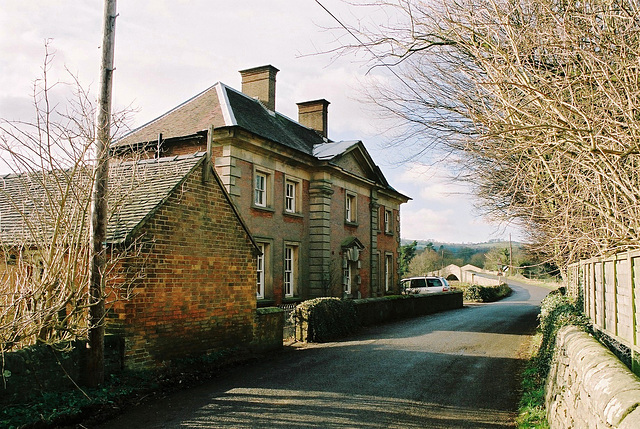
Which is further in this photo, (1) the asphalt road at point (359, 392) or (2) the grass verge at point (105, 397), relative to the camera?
(1) the asphalt road at point (359, 392)

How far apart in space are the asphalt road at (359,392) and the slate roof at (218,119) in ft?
32.9

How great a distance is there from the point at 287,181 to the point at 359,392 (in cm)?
1488

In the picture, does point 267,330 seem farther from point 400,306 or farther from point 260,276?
point 400,306

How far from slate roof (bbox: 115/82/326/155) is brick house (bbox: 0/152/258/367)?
328 inches

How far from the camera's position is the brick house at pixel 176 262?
28.6 feet

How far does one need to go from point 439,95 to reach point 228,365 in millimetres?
6614

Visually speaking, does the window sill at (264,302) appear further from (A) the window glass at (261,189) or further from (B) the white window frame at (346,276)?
(B) the white window frame at (346,276)

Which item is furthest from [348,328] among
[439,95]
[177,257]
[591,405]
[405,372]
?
[591,405]

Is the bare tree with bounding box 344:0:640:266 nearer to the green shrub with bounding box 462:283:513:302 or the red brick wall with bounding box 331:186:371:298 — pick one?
the red brick wall with bounding box 331:186:371:298

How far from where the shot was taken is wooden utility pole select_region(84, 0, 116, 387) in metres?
7.77

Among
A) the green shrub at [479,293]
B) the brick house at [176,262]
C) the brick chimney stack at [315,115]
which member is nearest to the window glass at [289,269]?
the brick chimney stack at [315,115]

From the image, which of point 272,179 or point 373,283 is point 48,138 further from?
point 373,283

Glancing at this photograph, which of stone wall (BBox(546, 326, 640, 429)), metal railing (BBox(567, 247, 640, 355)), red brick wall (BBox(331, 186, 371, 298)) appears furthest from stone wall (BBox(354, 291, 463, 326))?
stone wall (BBox(546, 326, 640, 429))

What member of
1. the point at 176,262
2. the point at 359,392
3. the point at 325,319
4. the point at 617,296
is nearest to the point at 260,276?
the point at 325,319
